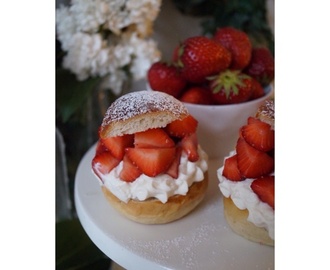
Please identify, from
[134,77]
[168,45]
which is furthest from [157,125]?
[168,45]

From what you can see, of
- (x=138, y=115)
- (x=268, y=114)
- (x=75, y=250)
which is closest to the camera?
(x=268, y=114)

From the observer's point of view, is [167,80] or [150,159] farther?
[167,80]

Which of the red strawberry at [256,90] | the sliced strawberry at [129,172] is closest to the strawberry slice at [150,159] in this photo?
the sliced strawberry at [129,172]

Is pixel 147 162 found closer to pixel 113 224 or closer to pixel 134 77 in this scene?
pixel 113 224

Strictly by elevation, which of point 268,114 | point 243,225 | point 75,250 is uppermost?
point 268,114

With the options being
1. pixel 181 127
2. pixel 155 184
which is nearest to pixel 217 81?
pixel 181 127

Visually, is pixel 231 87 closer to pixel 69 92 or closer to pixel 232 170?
pixel 232 170

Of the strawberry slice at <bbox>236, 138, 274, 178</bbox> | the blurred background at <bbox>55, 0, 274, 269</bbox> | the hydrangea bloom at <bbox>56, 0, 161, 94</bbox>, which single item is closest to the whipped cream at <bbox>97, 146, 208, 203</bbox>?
the strawberry slice at <bbox>236, 138, 274, 178</bbox>
